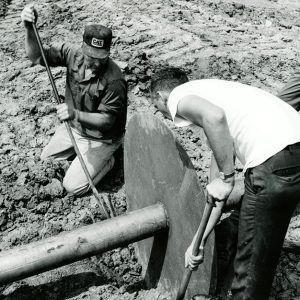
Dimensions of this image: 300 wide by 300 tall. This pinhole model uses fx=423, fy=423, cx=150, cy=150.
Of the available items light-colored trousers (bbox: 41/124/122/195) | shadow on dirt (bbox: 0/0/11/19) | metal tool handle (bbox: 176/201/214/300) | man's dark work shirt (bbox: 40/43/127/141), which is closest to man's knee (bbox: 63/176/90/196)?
light-colored trousers (bbox: 41/124/122/195)

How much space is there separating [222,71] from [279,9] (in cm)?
359

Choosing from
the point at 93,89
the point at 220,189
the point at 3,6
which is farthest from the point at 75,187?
the point at 3,6

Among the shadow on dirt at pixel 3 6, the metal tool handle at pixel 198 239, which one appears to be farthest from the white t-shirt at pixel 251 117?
the shadow on dirt at pixel 3 6

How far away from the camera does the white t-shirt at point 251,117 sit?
2.56 m

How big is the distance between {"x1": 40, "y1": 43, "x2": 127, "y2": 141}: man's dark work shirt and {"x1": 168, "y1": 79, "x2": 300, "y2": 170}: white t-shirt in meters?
1.57

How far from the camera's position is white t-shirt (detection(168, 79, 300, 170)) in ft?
8.39

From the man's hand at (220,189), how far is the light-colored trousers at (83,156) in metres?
2.06

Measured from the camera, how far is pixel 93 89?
14.0 feet

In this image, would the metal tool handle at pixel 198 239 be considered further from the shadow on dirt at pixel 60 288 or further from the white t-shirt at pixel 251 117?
the shadow on dirt at pixel 60 288

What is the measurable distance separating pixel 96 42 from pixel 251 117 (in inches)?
78.1

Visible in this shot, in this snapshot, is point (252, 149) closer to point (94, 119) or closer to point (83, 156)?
point (94, 119)

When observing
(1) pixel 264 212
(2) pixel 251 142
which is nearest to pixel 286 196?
(1) pixel 264 212

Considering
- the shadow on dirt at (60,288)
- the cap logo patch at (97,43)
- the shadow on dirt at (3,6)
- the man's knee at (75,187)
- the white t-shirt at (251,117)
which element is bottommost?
the shadow on dirt at (60,288)

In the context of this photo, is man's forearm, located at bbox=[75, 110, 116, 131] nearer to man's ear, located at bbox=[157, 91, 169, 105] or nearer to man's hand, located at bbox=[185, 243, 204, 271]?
man's ear, located at bbox=[157, 91, 169, 105]
